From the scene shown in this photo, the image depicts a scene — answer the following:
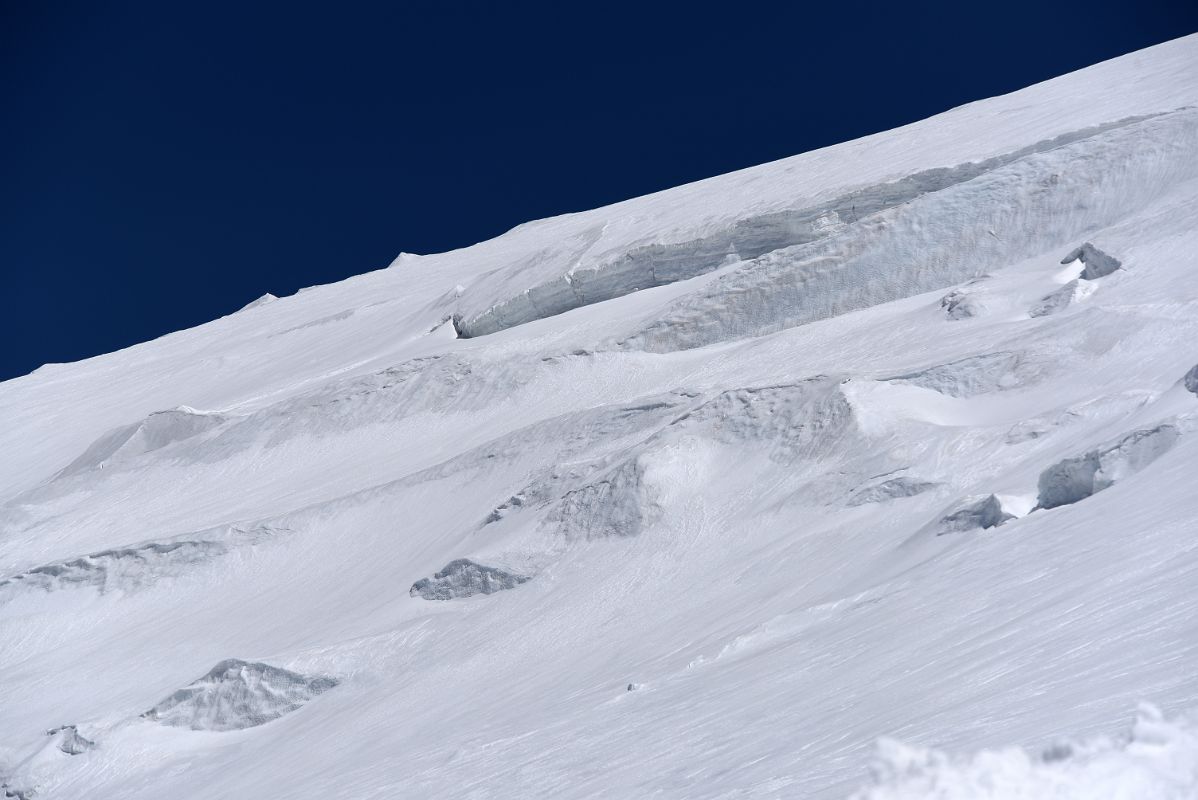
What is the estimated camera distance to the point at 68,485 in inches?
1083

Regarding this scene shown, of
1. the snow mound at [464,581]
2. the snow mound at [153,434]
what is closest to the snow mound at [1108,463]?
the snow mound at [464,581]

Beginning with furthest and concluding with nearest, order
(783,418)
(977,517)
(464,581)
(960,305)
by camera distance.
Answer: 1. (960,305)
2. (783,418)
3. (464,581)
4. (977,517)

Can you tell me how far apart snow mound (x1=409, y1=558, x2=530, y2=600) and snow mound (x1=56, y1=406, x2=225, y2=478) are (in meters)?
10.9

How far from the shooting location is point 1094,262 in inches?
803

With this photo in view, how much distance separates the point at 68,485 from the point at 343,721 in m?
14.1

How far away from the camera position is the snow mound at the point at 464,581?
18.3 metres

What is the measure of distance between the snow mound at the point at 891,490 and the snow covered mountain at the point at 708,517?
0.05 metres

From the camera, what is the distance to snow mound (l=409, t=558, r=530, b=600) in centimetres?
1828

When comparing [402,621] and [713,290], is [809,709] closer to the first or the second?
[402,621]

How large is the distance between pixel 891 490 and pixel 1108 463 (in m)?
3.77

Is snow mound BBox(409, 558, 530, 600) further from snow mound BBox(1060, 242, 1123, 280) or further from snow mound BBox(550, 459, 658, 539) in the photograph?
snow mound BBox(1060, 242, 1123, 280)

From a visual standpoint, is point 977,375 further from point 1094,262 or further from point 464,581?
point 464,581

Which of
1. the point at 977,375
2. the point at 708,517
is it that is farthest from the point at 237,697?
the point at 977,375

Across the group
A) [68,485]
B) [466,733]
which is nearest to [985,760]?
[466,733]
